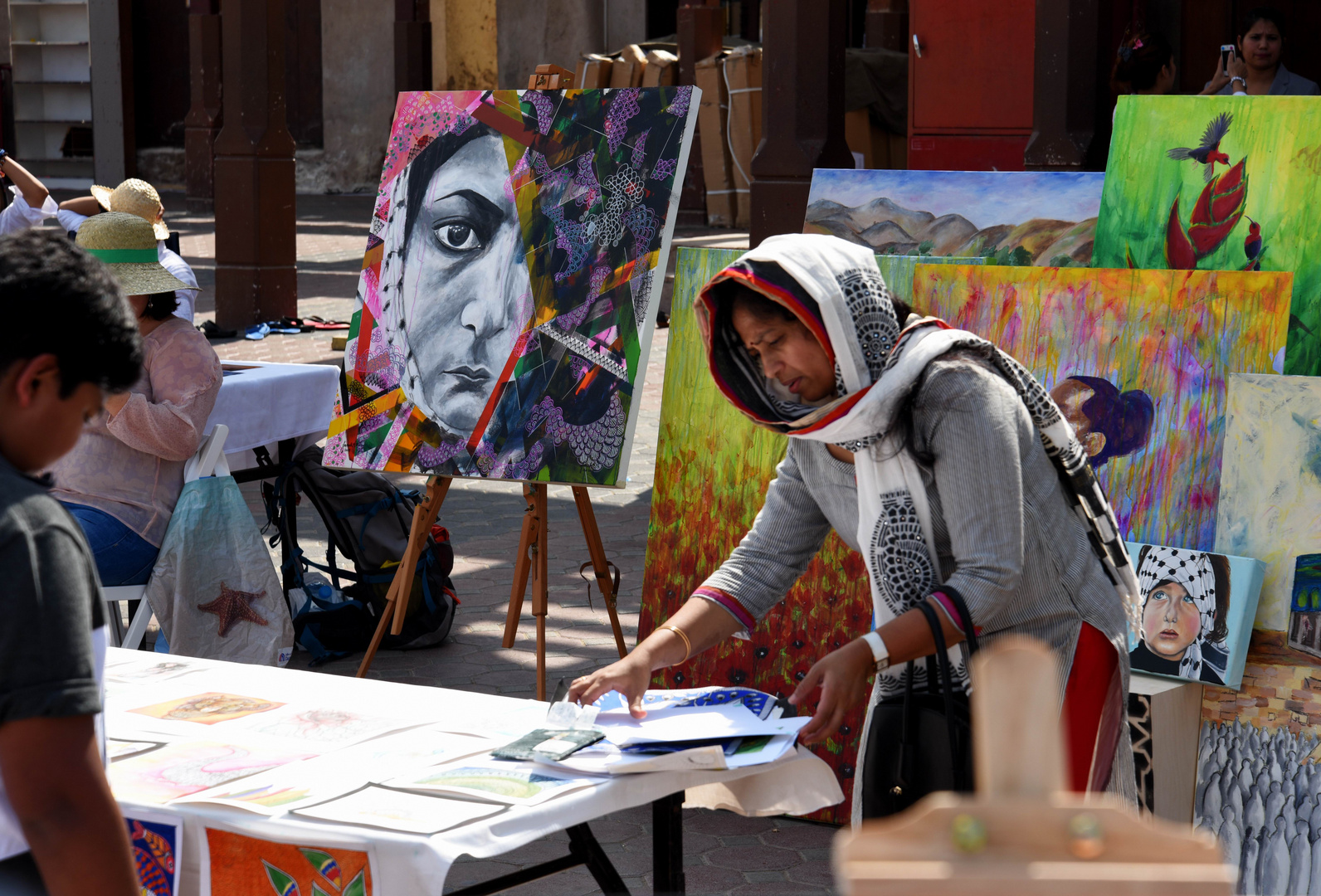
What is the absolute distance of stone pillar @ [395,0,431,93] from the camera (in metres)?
15.5

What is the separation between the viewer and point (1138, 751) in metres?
2.88

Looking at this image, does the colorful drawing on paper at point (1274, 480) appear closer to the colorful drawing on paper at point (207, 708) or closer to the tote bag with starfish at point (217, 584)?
the colorful drawing on paper at point (207, 708)

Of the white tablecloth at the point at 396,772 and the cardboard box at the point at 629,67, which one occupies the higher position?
the cardboard box at the point at 629,67

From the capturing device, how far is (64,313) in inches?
52.8

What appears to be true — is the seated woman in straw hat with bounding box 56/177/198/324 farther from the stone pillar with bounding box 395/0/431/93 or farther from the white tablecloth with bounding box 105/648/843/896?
the stone pillar with bounding box 395/0/431/93

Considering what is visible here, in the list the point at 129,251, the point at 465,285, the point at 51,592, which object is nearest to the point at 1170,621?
the point at 465,285

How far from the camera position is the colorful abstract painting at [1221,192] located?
3.13 metres

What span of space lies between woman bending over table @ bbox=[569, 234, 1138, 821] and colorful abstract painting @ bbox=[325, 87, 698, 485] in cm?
164

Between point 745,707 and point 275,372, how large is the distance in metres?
3.12

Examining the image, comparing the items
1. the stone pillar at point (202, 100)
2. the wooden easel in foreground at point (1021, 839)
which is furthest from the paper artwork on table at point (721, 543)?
the stone pillar at point (202, 100)

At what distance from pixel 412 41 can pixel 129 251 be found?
12.3 meters

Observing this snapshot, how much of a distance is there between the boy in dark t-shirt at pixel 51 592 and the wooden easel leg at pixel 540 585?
7.90 feet

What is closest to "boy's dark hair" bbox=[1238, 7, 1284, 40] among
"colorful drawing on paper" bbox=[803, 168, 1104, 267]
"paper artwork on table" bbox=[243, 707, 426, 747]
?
"colorful drawing on paper" bbox=[803, 168, 1104, 267]

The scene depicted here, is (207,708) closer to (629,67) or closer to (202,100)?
(202,100)
